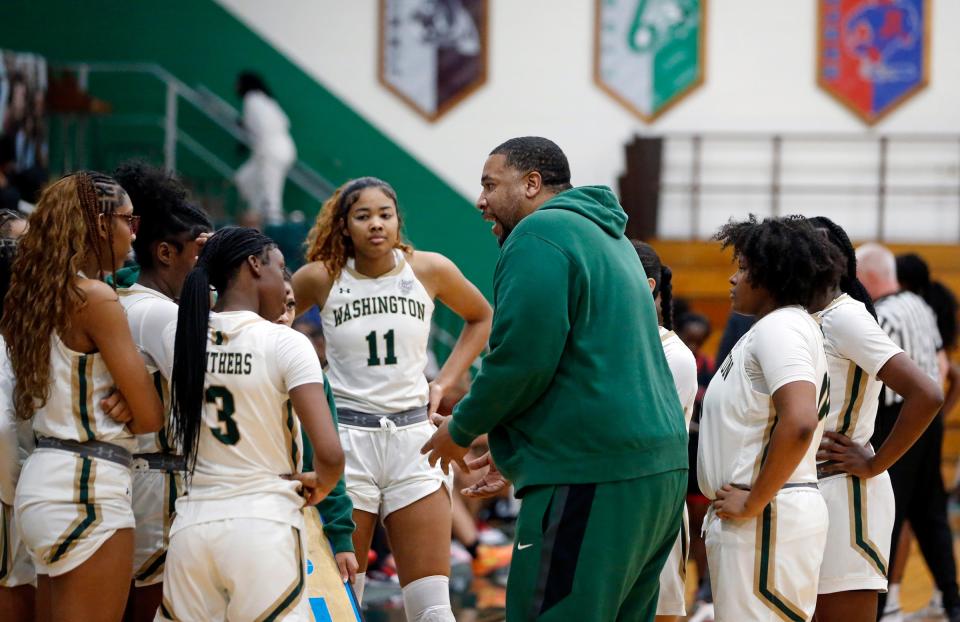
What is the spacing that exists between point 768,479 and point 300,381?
1170 millimetres

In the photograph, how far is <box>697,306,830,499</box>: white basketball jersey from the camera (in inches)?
122

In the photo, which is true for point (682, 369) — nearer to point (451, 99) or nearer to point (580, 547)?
point (580, 547)

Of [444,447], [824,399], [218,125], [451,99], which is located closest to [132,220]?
[444,447]

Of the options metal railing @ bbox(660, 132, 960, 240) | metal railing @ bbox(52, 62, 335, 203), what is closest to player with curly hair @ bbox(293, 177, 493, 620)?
Result: metal railing @ bbox(52, 62, 335, 203)

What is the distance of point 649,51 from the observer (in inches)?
481

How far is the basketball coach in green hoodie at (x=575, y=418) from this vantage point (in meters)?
2.81

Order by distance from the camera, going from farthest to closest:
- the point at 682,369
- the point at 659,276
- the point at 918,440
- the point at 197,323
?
the point at 918,440 → the point at 659,276 → the point at 682,369 → the point at 197,323

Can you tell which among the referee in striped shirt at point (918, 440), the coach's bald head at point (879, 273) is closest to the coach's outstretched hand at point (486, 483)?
the referee in striped shirt at point (918, 440)

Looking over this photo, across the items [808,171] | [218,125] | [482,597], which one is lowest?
[482,597]

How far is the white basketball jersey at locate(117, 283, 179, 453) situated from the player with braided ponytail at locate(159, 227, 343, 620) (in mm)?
190

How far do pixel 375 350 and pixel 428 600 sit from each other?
0.83m

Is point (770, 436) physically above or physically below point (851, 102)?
below

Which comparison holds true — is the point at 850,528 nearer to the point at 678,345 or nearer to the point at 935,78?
the point at 678,345

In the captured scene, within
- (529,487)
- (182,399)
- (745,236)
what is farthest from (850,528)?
(182,399)
